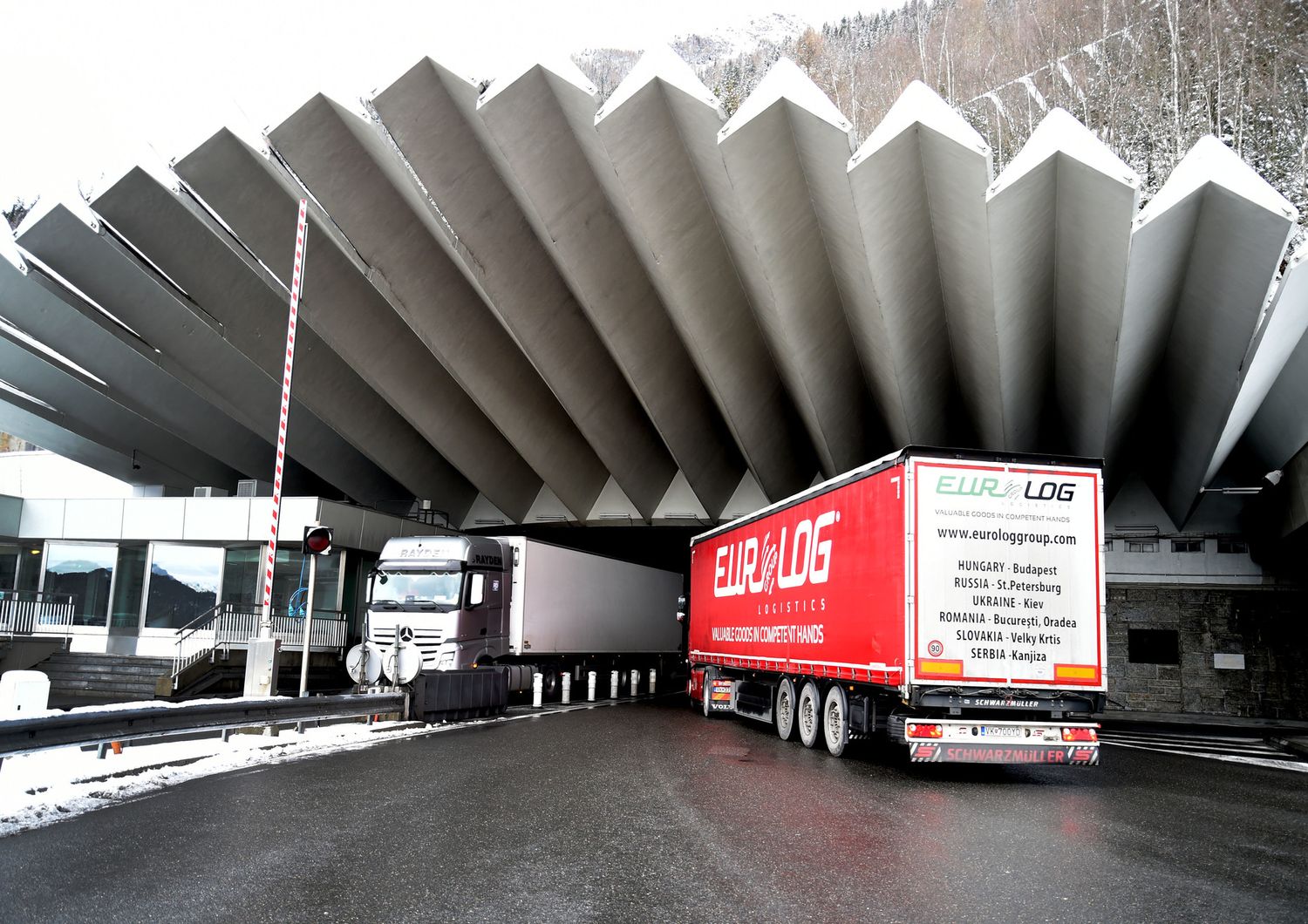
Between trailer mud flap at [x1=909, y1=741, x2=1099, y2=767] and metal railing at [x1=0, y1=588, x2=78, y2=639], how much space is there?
2524cm

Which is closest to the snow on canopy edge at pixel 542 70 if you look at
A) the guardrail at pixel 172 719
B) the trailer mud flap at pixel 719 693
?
the guardrail at pixel 172 719

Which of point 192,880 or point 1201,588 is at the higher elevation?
point 1201,588

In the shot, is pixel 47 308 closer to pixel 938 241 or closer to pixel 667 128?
pixel 667 128

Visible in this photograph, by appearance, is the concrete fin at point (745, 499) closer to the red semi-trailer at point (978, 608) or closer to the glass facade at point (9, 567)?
the red semi-trailer at point (978, 608)

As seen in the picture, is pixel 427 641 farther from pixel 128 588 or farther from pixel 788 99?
pixel 128 588

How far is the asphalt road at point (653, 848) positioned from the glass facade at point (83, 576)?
21.5m

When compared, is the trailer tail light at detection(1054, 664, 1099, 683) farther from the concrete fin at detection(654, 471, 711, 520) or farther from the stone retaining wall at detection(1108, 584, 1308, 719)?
the concrete fin at detection(654, 471, 711, 520)

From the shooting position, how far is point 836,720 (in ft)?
42.6

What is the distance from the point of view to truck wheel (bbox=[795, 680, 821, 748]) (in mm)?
13711

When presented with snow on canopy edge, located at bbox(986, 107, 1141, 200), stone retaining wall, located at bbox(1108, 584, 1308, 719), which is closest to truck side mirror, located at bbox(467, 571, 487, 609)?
snow on canopy edge, located at bbox(986, 107, 1141, 200)

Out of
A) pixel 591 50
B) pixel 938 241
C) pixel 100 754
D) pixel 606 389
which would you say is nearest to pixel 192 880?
pixel 100 754

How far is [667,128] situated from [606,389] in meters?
10.2

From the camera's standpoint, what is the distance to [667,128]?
19.2 meters

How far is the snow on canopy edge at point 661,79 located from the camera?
17.7m
